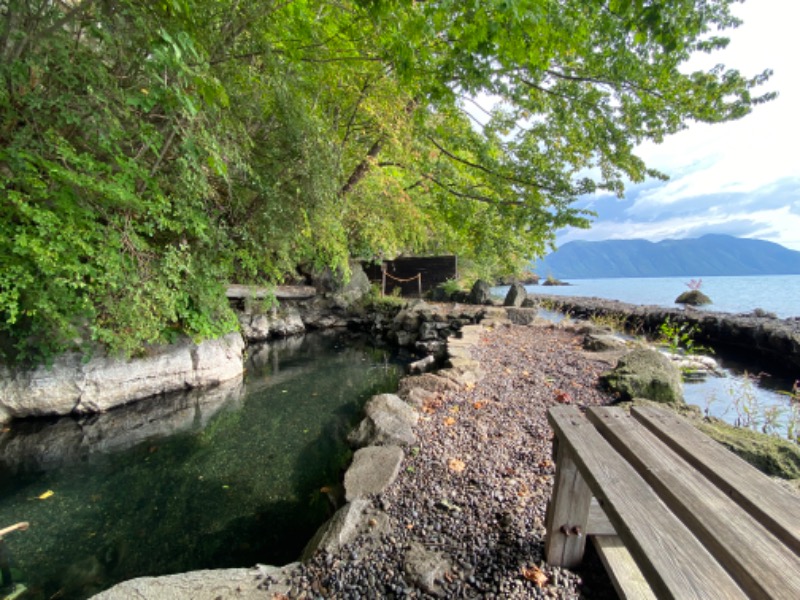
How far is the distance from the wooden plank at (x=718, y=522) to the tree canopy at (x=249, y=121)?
2.36 metres

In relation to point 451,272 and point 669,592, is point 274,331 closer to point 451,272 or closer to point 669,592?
point 451,272

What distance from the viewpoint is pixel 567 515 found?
1590 mm

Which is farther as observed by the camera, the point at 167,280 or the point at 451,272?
the point at 451,272

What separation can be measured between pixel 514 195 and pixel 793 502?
17.8ft

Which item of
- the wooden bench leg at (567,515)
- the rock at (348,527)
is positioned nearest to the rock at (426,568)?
the rock at (348,527)

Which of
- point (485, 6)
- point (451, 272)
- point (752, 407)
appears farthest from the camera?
point (451, 272)

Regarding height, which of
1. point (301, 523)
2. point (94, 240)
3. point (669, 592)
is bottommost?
point (301, 523)

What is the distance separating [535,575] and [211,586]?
154 cm

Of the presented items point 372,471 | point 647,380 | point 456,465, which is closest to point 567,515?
point 456,465

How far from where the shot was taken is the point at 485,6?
228cm

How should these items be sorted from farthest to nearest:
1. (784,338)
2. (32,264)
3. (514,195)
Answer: (784,338) → (514,195) → (32,264)

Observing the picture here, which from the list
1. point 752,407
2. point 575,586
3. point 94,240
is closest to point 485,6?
point 575,586

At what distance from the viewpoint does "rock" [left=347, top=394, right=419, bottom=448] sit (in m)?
2.89

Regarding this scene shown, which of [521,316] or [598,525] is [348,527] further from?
[521,316]
